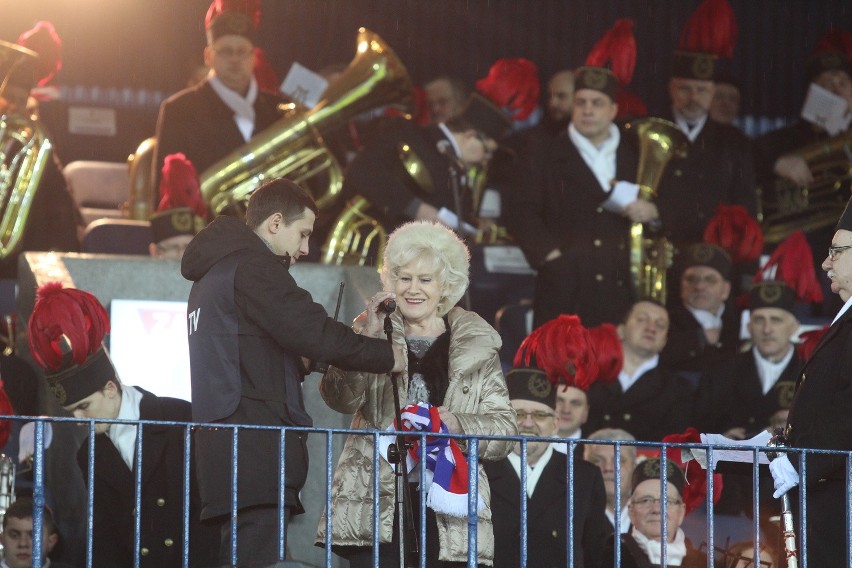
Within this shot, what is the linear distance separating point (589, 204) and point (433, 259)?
146 inches

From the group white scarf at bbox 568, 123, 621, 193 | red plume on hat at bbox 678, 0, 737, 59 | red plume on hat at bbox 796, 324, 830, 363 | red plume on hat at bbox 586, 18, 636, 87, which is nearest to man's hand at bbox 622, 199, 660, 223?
white scarf at bbox 568, 123, 621, 193

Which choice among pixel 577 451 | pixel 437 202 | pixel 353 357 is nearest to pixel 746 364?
pixel 577 451

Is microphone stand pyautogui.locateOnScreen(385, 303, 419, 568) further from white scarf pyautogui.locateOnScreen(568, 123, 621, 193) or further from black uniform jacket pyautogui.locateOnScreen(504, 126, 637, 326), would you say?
white scarf pyautogui.locateOnScreen(568, 123, 621, 193)

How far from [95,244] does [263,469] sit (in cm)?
386

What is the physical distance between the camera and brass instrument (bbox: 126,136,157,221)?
966cm

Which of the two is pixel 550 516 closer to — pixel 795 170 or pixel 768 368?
pixel 768 368

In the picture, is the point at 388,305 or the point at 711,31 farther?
the point at 711,31

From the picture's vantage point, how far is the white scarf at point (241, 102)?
9531mm

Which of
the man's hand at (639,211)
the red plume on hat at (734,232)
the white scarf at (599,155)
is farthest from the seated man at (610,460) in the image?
the red plume on hat at (734,232)

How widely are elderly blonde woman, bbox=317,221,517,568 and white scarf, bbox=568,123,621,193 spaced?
3606 millimetres

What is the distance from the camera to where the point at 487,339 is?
5.43 meters

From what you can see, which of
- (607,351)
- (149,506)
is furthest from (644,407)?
(149,506)

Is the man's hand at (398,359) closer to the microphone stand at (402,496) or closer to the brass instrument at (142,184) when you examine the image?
the microphone stand at (402,496)

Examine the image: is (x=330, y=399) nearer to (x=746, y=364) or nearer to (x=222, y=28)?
(x=746, y=364)
